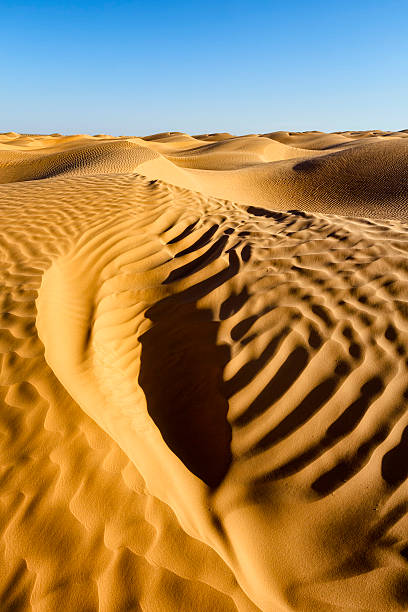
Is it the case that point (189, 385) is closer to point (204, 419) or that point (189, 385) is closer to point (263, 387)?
point (204, 419)

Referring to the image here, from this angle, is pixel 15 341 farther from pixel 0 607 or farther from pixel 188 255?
pixel 188 255

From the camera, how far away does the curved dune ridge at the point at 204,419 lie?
5.56ft

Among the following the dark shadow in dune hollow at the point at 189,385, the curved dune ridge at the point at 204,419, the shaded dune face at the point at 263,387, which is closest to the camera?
the curved dune ridge at the point at 204,419

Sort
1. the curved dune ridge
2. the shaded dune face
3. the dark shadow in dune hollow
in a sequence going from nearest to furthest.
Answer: the curved dune ridge < the shaded dune face < the dark shadow in dune hollow

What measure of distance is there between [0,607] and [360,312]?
280 cm

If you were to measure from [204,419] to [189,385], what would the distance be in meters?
0.34

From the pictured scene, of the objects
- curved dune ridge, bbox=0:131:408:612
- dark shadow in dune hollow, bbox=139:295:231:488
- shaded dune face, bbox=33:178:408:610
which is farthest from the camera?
dark shadow in dune hollow, bbox=139:295:231:488

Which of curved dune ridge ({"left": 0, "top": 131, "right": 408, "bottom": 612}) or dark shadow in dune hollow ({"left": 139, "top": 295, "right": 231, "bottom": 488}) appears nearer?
curved dune ridge ({"left": 0, "top": 131, "right": 408, "bottom": 612})

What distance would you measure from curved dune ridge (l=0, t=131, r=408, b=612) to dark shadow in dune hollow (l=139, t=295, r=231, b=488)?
0.01 metres

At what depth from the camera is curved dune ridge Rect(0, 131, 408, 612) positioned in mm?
1695

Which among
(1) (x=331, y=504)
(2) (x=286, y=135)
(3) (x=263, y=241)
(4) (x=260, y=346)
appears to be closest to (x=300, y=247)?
(3) (x=263, y=241)

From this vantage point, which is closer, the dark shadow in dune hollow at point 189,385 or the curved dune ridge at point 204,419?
the curved dune ridge at point 204,419

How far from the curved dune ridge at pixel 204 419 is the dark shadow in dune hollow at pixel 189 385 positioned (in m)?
0.01

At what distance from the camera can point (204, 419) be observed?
2.62m
